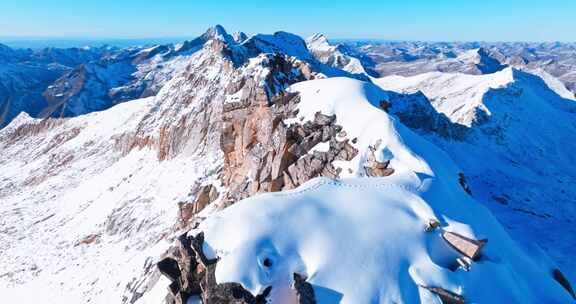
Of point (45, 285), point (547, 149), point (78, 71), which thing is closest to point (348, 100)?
point (45, 285)

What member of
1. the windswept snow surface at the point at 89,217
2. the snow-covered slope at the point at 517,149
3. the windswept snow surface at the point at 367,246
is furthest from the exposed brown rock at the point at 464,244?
the windswept snow surface at the point at 89,217

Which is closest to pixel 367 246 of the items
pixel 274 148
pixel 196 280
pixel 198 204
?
pixel 196 280

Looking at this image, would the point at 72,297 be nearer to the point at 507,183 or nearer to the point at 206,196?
the point at 206,196

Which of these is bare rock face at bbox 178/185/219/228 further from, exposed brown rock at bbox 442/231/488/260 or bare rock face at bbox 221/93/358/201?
exposed brown rock at bbox 442/231/488/260

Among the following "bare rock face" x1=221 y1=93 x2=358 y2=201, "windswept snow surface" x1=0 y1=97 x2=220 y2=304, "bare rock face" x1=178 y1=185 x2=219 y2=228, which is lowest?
"windswept snow surface" x1=0 y1=97 x2=220 y2=304

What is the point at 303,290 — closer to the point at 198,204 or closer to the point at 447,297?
the point at 447,297

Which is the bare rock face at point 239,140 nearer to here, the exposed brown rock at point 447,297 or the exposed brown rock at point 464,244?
the exposed brown rock at point 447,297

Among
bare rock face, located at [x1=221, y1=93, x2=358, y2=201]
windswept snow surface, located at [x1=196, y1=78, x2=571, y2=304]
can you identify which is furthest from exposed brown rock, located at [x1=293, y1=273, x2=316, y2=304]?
bare rock face, located at [x1=221, y1=93, x2=358, y2=201]
